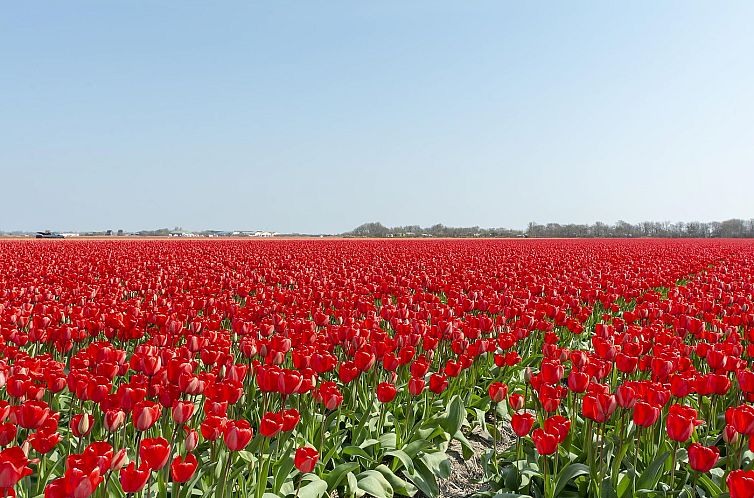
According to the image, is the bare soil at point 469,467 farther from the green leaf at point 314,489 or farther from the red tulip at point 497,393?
the green leaf at point 314,489

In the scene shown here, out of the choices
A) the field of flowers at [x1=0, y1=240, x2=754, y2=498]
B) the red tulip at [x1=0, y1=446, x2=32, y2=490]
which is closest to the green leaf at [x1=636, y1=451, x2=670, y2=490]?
the field of flowers at [x1=0, y1=240, x2=754, y2=498]

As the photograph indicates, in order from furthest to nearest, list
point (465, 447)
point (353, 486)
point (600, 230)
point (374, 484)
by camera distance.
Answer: point (600, 230) < point (465, 447) < point (374, 484) < point (353, 486)

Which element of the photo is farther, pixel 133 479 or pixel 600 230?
pixel 600 230

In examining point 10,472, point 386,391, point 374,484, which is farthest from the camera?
point 386,391

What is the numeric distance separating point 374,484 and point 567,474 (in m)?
1.26

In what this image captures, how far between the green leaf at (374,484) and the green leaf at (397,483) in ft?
0.24

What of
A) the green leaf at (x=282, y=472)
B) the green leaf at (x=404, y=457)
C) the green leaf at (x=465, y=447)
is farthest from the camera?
the green leaf at (x=465, y=447)

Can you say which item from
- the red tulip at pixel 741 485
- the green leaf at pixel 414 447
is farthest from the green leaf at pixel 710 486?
the green leaf at pixel 414 447

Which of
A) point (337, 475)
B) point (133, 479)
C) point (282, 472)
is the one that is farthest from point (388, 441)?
point (133, 479)

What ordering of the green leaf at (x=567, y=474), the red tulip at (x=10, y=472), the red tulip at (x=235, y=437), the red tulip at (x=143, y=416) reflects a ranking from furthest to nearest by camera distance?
the green leaf at (x=567, y=474), the red tulip at (x=143, y=416), the red tulip at (x=235, y=437), the red tulip at (x=10, y=472)

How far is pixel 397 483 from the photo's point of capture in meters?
3.64

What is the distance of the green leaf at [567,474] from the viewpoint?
133 inches

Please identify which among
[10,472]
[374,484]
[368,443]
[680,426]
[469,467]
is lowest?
[469,467]

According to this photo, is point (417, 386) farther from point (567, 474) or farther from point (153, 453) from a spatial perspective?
point (153, 453)
